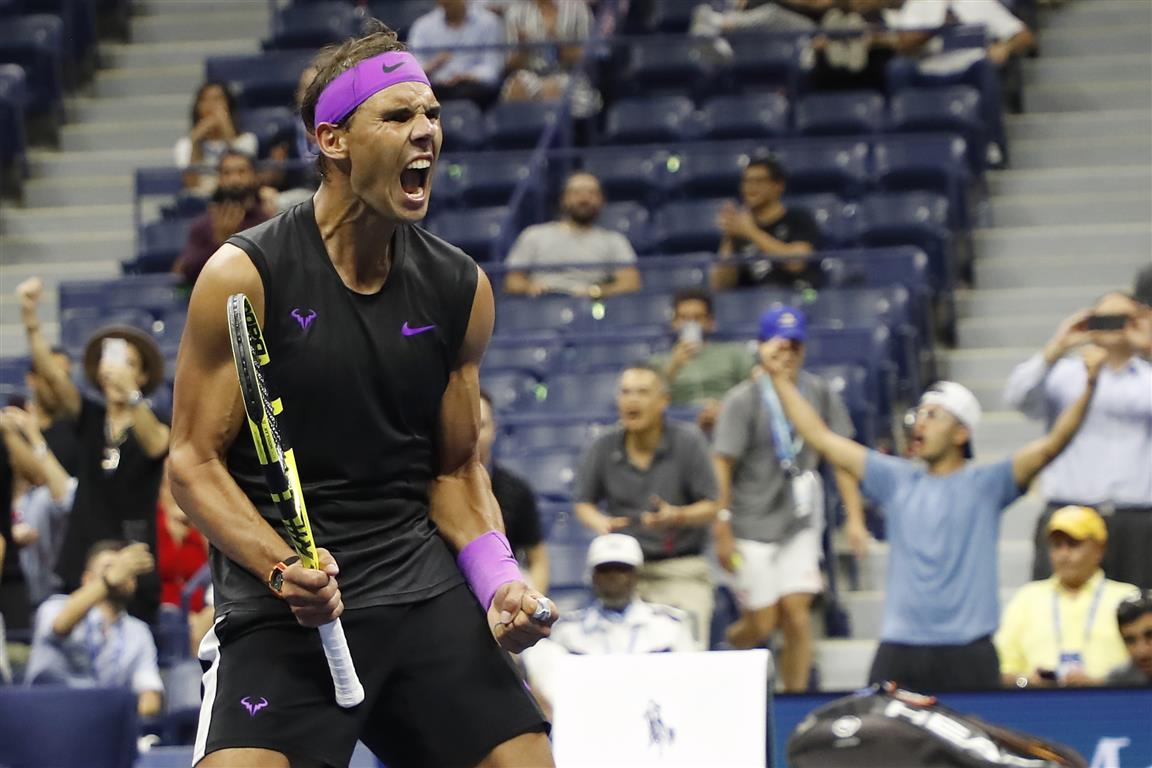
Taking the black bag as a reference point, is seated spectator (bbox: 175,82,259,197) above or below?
below

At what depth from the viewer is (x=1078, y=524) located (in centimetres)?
807

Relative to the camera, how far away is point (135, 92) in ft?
53.3

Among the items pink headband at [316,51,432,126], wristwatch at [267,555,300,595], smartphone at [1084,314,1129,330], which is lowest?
smartphone at [1084,314,1129,330]

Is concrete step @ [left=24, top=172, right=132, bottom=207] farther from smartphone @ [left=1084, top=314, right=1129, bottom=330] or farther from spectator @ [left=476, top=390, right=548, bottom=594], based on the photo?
smartphone @ [left=1084, top=314, right=1129, bottom=330]

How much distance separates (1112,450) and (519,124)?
18.9ft

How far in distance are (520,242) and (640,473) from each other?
2.96 m

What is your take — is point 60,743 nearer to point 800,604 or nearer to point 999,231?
point 800,604

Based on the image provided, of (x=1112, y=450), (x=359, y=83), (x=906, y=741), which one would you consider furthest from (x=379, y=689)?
(x=1112, y=450)

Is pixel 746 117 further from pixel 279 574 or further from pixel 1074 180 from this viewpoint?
pixel 279 574

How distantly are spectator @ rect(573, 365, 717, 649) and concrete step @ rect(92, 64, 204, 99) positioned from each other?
7.63 metres

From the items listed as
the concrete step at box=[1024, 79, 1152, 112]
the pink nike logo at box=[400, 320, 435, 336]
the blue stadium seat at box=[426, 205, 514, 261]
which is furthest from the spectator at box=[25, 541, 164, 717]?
the concrete step at box=[1024, 79, 1152, 112]

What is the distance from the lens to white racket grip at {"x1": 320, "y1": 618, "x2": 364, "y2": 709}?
4090 millimetres

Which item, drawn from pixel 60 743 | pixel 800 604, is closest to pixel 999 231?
pixel 800 604

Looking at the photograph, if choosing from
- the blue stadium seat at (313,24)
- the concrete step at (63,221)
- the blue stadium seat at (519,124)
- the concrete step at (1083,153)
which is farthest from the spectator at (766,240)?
the concrete step at (63,221)
